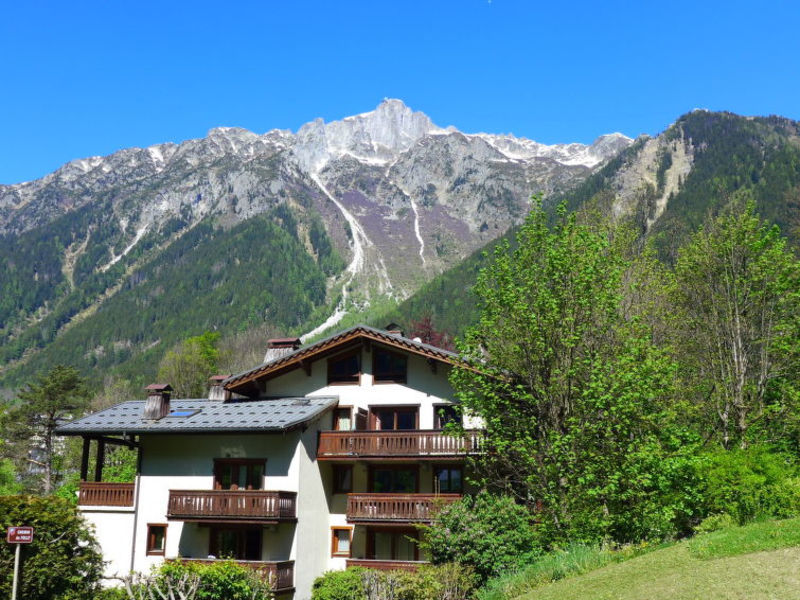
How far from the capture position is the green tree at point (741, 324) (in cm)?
3186

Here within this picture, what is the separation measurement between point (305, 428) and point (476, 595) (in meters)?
11.2

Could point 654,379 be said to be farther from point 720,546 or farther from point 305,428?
point 305,428

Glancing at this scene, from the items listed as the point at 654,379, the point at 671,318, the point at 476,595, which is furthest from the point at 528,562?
the point at 671,318

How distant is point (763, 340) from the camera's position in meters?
32.1

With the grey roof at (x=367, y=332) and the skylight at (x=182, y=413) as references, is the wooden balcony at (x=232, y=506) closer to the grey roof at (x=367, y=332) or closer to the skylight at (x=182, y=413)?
the skylight at (x=182, y=413)

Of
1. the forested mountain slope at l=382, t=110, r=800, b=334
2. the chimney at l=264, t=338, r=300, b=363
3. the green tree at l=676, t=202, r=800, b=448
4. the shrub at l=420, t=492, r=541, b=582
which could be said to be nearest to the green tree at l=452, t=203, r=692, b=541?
the shrub at l=420, t=492, r=541, b=582

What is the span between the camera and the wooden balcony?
103 feet

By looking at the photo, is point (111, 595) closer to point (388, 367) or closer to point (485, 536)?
point (485, 536)

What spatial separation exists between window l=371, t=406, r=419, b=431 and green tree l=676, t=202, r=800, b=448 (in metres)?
12.6

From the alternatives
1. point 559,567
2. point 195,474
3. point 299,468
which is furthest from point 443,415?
point 559,567

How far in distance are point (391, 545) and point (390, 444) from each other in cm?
446

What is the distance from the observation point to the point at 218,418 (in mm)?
34938

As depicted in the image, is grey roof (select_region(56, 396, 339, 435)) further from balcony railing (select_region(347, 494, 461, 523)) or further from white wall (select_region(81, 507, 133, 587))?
balcony railing (select_region(347, 494, 461, 523))

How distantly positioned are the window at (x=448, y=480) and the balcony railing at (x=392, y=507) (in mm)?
1196
